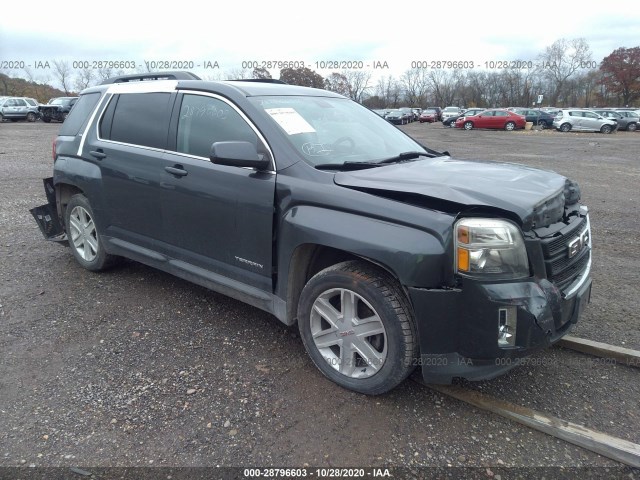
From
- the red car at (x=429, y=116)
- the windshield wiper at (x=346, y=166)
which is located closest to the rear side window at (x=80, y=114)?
the windshield wiper at (x=346, y=166)

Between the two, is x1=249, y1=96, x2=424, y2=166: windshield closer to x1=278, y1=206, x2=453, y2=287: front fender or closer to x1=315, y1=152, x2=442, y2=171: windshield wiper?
x1=315, y1=152, x2=442, y2=171: windshield wiper

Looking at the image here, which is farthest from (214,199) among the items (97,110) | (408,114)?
(408,114)

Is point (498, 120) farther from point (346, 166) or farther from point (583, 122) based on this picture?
point (346, 166)

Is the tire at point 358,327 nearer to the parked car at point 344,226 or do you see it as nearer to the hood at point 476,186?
the parked car at point 344,226

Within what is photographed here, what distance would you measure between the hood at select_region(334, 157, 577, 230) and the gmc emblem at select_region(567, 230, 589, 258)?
0.58ft

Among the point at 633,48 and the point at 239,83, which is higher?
the point at 633,48

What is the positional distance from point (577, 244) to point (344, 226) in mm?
1427

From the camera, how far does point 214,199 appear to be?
131 inches

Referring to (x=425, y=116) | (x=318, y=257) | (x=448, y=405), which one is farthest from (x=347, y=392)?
(x=425, y=116)

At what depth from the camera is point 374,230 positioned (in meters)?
2.62

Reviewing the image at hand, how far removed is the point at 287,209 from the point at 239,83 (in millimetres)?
1295

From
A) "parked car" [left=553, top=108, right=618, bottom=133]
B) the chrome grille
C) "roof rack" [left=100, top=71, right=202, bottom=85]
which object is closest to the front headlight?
the chrome grille

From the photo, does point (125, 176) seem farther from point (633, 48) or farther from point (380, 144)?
point (633, 48)

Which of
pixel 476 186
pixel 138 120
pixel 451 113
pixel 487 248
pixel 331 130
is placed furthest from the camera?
pixel 451 113
